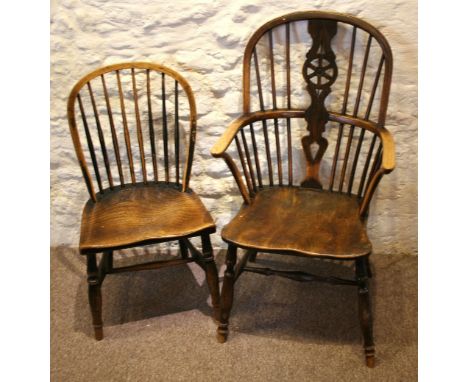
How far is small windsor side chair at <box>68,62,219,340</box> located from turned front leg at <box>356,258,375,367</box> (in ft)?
1.87

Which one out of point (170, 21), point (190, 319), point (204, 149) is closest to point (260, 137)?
point (204, 149)

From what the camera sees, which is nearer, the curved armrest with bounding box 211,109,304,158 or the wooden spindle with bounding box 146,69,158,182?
the curved armrest with bounding box 211,109,304,158

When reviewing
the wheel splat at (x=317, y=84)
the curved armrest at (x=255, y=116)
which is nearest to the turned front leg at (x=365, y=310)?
the wheel splat at (x=317, y=84)

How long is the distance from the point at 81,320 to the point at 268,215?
93cm

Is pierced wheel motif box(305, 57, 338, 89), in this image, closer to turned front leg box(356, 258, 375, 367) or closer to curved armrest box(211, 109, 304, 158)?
curved armrest box(211, 109, 304, 158)

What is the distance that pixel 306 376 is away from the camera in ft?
6.59

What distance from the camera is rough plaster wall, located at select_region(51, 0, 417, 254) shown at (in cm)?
233

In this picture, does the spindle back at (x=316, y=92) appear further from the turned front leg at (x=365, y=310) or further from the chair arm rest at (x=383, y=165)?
the turned front leg at (x=365, y=310)

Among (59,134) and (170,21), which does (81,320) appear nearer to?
(59,134)

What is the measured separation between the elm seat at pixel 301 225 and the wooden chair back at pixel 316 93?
0.34ft

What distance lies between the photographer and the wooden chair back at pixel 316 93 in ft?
7.34

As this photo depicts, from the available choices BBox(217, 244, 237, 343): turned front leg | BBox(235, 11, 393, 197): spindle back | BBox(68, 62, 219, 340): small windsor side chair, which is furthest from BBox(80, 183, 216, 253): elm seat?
BBox(235, 11, 393, 197): spindle back

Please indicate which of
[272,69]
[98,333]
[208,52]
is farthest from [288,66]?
[98,333]

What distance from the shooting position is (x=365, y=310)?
198 centimetres
